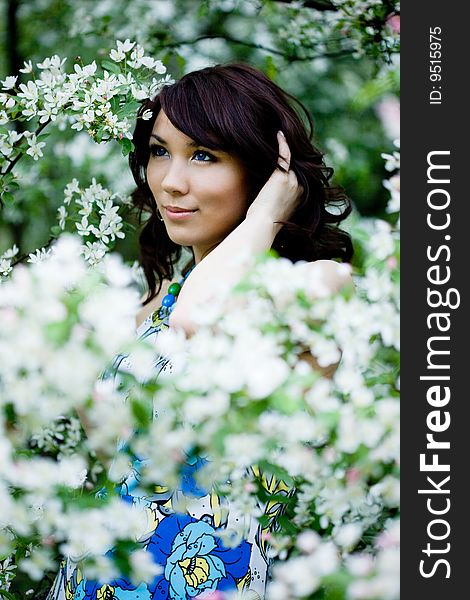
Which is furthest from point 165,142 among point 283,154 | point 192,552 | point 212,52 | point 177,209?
point 212,52

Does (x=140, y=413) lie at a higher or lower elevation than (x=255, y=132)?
lower

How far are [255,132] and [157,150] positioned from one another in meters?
0.28

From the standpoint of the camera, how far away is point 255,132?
6.86 feet

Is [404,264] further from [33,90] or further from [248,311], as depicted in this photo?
[33,90]

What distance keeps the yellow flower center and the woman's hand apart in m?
0.80

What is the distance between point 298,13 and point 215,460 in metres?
2.32

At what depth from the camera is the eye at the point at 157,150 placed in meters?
2.18

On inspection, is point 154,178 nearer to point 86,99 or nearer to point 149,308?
point 86,99

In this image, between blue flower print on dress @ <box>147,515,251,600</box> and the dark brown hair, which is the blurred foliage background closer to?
the dark brown hair

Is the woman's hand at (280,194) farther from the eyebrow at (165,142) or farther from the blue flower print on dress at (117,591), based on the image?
the blue flower print on dress at (117,591)

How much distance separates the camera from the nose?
2059mm

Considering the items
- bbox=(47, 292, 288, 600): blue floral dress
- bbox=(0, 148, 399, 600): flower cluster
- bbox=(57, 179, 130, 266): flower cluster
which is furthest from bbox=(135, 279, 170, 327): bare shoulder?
bbox=(0, 148, 399, 600): flower cluster

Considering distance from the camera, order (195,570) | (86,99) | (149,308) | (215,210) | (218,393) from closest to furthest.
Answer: (218,393), (195,570), (86,99), (215,210), (149,308)

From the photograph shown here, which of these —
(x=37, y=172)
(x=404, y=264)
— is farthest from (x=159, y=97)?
(x=37, y=172)
